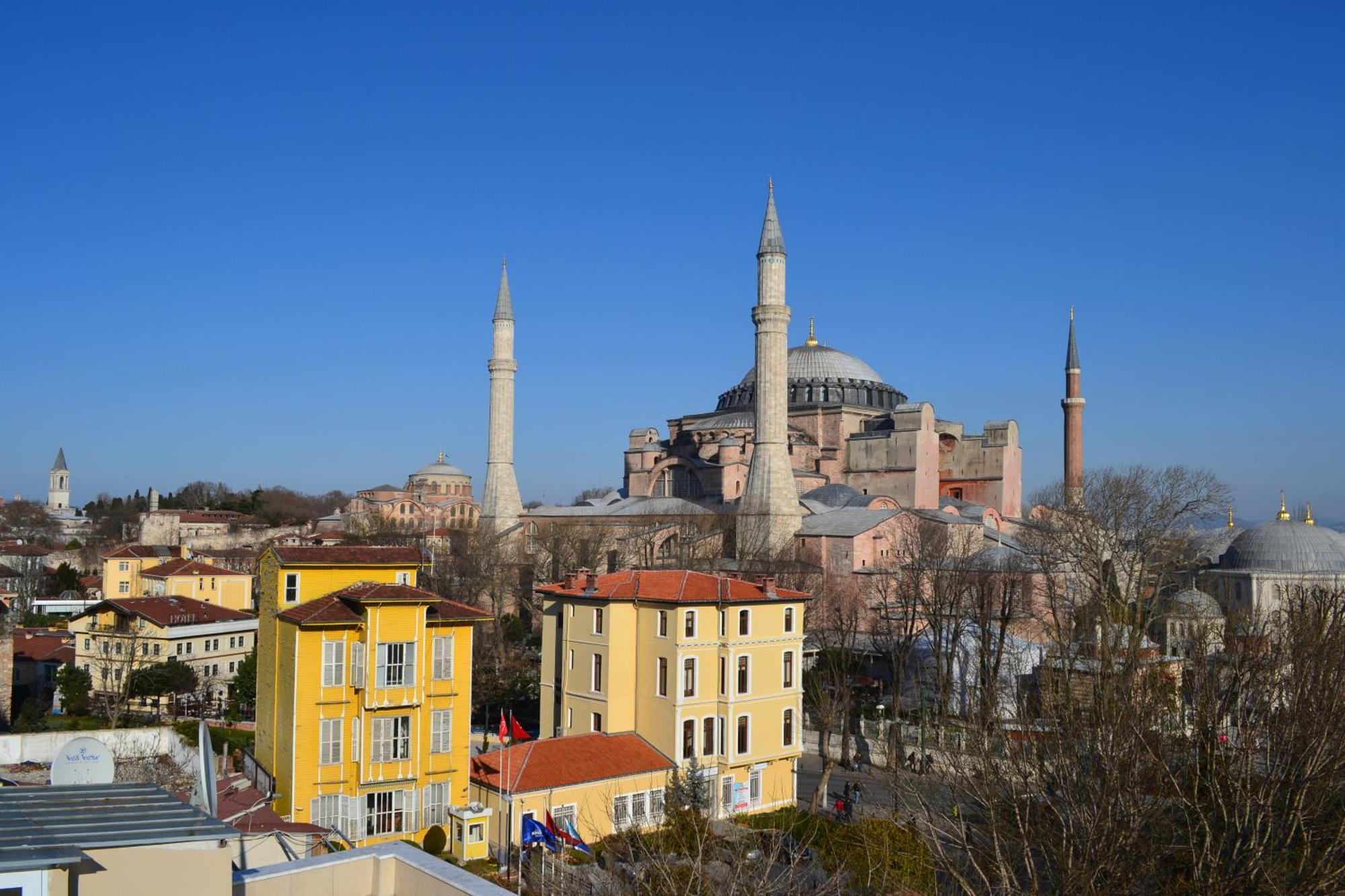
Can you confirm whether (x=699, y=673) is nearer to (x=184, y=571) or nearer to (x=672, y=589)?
(x=672, y=589)

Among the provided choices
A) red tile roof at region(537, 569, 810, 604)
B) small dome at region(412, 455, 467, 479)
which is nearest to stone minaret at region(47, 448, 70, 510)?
small dome at region(412, 455, 467, 479)

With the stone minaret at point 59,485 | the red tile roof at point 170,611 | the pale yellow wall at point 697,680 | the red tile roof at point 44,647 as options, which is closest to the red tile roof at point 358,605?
the pale yellow wall at point 697,680

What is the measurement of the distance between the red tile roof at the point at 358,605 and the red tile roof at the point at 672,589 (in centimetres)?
394

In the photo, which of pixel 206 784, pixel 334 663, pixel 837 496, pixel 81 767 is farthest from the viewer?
pixel 837 496

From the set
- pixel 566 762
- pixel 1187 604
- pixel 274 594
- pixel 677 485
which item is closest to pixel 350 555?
pixel 274 594

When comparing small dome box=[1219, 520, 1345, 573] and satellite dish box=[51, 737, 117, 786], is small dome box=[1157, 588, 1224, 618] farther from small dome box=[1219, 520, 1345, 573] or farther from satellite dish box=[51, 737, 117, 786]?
satellite dish box=[51, 737, 117, 786]

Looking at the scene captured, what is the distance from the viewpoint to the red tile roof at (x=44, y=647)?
29.1 metres

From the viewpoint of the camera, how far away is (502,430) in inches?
1806

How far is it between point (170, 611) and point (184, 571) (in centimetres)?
895

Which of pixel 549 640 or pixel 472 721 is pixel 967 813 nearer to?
pixel 549 640

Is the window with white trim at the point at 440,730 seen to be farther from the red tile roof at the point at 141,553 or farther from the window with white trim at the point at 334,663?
the red tile roof at the point at 141,553

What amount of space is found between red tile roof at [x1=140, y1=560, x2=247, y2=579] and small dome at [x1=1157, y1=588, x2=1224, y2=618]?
29.3m

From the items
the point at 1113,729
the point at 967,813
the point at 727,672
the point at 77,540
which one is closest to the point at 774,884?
the point at 1113,729

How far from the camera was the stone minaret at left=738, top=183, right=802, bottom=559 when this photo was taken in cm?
3825
